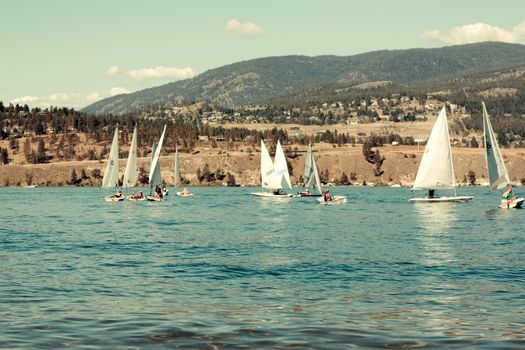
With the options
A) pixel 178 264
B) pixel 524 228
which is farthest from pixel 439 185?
pixel 178 264

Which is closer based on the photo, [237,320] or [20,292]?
[237,320]

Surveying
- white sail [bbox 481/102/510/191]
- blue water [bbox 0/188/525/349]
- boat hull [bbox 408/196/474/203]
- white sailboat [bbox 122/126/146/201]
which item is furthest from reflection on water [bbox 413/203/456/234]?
white sailboat [bbox 122/126/146/201]

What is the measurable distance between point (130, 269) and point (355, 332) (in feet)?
61.0

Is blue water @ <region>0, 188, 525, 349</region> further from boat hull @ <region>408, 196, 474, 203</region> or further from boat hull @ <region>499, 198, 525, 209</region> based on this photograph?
boat hull @ <region>408, 196, 474, 203</region>

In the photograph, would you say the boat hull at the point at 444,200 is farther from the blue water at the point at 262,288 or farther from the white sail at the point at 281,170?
the blue water at the point at 262,288

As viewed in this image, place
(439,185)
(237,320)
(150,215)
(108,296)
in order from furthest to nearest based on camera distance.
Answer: (439,185), (150,215), (108,296), (237,320)

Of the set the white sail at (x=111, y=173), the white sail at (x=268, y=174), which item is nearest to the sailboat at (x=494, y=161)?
the white sail at (x=268, y=174)

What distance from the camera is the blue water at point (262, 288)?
2306 centimetres

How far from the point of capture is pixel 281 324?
81.3 feet

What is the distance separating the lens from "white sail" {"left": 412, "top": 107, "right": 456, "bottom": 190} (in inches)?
4050

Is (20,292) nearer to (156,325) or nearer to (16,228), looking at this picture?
(156,325)

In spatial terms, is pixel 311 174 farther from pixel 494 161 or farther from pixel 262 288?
pixel 262 288

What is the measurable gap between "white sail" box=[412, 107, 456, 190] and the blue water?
119ft

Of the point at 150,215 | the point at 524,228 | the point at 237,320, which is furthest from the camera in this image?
the point at 150,215
